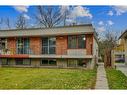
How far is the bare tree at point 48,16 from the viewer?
51.2m

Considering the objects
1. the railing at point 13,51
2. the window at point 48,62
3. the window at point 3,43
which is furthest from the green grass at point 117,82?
the window at point 3,43

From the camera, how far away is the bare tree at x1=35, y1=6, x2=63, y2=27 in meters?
51.2

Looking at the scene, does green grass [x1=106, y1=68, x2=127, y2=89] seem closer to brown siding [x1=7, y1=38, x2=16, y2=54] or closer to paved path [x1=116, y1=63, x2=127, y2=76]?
paved path [x1=116, y1=63, x2=127, y2=76]

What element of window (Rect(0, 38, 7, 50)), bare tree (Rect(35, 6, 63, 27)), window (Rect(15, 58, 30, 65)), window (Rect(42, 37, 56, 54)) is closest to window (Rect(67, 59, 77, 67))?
window (Rect(42, 37, 56, 54))

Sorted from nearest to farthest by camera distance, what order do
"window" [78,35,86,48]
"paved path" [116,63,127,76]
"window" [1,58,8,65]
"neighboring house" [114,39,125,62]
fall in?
"paved path" [116,63,127,76], "window" [78,35,86,48], "window" [1,58,8,65], "neighboring house" [114,39,125,62]

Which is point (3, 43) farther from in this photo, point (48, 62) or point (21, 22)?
→ point (21, 22)

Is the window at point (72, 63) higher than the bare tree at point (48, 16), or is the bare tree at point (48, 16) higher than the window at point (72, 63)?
the bare tree at point (48, 16)

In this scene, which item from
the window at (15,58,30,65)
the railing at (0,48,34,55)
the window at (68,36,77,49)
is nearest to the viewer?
the window at (68,36,77,49)

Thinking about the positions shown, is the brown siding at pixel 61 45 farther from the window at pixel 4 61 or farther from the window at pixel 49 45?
the window at pixel 4 61

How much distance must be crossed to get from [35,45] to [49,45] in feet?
4.71

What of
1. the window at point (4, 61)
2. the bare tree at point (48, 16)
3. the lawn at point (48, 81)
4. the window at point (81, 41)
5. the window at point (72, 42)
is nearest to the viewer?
the lawn at point (48, 81)
